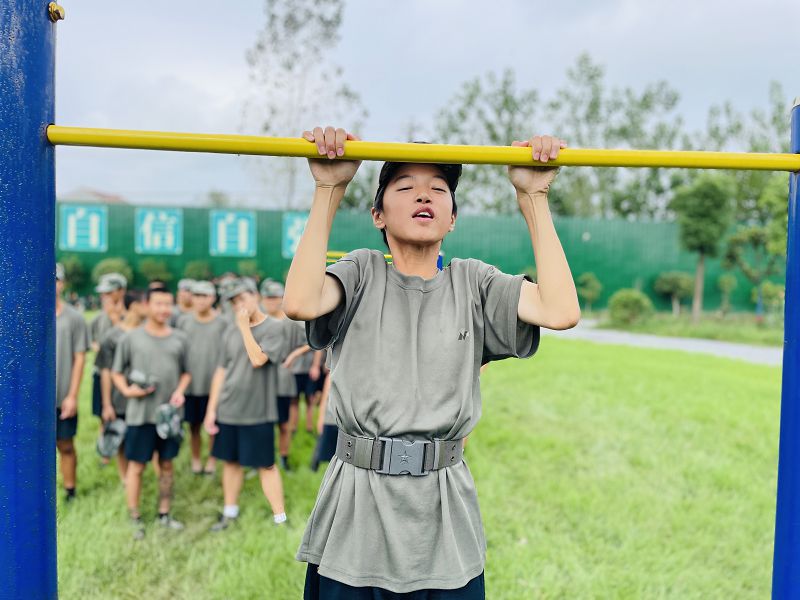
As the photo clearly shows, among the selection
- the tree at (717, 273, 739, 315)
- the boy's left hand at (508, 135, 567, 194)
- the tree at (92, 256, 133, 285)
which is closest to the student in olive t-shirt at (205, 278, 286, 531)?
the boy's left hand at (508, 135, 567, 194)

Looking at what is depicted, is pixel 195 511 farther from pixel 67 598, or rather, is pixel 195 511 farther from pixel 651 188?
pixel 651 188

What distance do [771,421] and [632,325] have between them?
9903 mm

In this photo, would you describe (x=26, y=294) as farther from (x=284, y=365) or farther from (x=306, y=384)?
(x=306, y=384)

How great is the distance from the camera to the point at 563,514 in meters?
4.42

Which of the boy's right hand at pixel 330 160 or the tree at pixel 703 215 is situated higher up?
the tree at pixel 703 215

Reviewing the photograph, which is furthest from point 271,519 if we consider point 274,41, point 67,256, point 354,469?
point 274,41

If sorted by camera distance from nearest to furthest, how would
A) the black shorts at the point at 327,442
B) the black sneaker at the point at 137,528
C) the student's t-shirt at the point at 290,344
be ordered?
1. the black sneaker at the point at 137,528
2. the student's t-shirt at the point at 290,344
3. the black shorts at the point at 327,442

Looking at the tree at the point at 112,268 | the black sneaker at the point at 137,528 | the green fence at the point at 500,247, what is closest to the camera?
the black sneaker at the point at 137,528

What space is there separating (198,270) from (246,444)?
14.3 meters

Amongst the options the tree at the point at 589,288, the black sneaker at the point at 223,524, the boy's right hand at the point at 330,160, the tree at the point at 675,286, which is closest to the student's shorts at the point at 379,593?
the boy's right hand at the point at 330,160

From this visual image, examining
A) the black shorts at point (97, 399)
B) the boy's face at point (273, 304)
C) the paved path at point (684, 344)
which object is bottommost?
the paved path at point (684, 344)

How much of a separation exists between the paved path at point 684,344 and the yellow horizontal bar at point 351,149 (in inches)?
420

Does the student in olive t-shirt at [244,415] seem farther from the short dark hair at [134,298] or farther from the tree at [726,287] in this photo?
the tree at [726,287]

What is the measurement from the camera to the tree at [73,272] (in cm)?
1738
